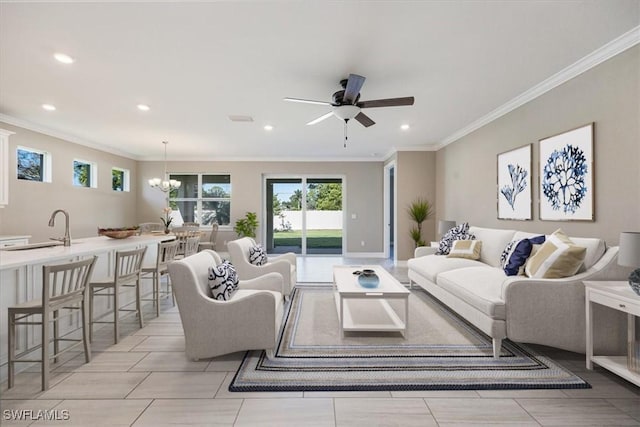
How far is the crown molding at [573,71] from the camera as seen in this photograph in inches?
103

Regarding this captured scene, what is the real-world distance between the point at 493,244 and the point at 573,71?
Result: 2.06 m

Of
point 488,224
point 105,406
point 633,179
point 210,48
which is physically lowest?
point 105,406

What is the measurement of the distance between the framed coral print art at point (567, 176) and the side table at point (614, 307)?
3.50 ft

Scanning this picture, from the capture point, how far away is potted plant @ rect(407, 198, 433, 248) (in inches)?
264

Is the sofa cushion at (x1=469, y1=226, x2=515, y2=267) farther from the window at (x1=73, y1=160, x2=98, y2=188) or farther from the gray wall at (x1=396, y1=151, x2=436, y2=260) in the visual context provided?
the window at (x1=73, y1=160, x2=98, y2=188)

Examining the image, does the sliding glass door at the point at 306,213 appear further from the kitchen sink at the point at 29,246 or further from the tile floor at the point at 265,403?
the tile floor at the point at 265,403

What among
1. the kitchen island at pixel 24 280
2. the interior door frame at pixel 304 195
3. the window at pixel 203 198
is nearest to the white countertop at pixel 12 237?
the kitchen island at pixel 24 280

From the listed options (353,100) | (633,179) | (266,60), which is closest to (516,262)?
(633,179)

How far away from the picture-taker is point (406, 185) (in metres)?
6.95

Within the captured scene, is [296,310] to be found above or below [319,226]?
below

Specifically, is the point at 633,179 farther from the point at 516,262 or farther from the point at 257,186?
the point at 257,186

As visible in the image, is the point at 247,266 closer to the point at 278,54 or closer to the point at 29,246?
the point at 29,246

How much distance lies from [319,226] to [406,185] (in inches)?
104

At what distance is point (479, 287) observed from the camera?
286cm
